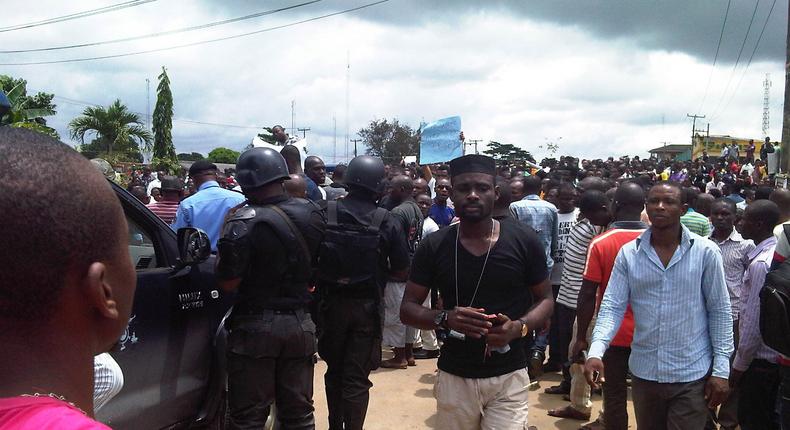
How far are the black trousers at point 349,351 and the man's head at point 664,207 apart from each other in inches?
81.7

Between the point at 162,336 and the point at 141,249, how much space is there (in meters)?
0.77

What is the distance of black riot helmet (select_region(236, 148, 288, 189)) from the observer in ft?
12.6

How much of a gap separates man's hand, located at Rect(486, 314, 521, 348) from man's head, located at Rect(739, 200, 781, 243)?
246 cm

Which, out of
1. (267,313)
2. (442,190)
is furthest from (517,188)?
(267,313)

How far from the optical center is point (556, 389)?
245 inches

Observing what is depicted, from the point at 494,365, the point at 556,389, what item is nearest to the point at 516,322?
the point at 494,365

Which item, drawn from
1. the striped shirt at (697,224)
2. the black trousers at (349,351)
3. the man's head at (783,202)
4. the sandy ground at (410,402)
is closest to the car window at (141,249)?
the black trousers at (349,351)

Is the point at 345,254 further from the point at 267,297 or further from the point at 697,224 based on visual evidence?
the point at 697,224

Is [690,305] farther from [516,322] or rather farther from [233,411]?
[233,411]

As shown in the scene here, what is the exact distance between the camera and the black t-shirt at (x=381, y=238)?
15.7 feet

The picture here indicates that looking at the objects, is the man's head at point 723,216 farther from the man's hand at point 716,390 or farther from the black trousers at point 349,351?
the black trousers at point 349,351

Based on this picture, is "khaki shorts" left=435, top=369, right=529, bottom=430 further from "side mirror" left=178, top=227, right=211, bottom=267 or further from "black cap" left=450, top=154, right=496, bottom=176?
"side mirror" left=178, top=227, right=211, bottom=267

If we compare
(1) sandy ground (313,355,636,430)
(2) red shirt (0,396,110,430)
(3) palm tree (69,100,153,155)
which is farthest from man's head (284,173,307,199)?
(3) palm tree (69,100,153,155)

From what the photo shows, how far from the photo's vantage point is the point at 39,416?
2.91 ft
